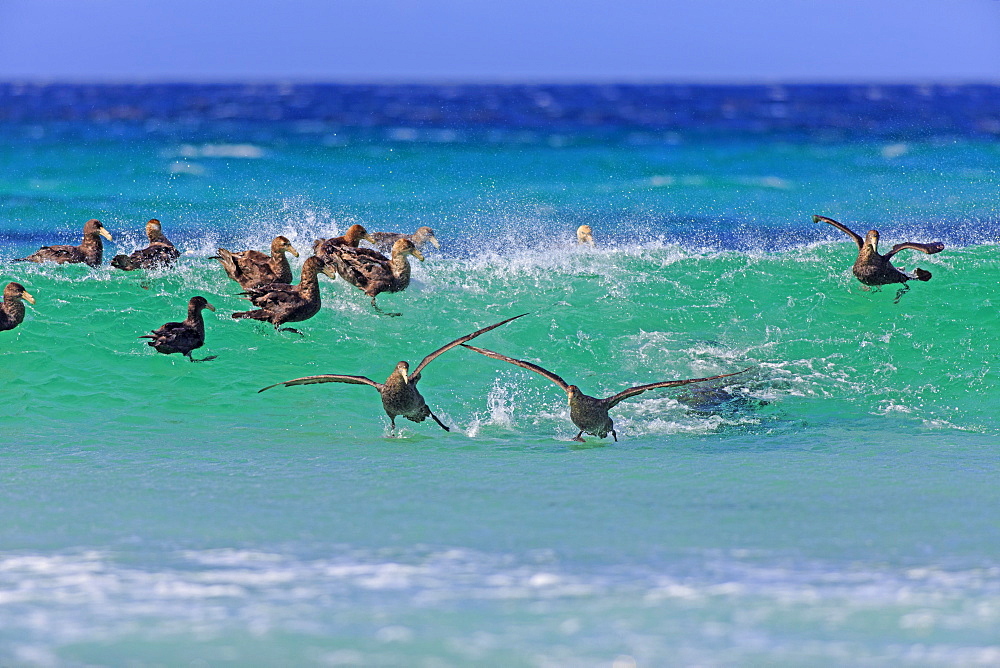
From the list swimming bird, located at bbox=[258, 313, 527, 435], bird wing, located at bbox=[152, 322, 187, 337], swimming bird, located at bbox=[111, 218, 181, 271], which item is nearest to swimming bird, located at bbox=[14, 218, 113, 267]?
swimming bird, located at bbox=[111, 218, 181, 271]

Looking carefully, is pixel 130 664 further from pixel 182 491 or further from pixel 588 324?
pixel 588 324

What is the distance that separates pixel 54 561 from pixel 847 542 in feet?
14.9

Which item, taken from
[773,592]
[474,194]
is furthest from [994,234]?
[773,592]

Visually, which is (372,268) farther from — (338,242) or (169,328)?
(169,328)

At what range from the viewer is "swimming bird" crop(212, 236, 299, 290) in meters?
13.0

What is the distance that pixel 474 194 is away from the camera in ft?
77.8

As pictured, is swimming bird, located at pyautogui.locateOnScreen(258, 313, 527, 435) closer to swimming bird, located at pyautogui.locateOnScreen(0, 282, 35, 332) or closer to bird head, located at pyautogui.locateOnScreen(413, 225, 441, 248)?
swimming bird, located at pyautogui.locateOnScreen(0, 282, 35, 332)

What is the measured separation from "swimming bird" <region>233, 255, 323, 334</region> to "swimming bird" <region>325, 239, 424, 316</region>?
2.71ft

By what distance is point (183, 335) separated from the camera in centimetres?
1173

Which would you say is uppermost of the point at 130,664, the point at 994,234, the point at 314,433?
the point at 994,234

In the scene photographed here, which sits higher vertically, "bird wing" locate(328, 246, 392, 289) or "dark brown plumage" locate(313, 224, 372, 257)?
"dark brown plumage" locate(313, 224, 372, 257)

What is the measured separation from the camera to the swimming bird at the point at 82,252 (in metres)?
14.1

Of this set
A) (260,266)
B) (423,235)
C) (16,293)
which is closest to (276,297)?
(260,266)

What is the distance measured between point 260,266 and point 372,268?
1273mm
